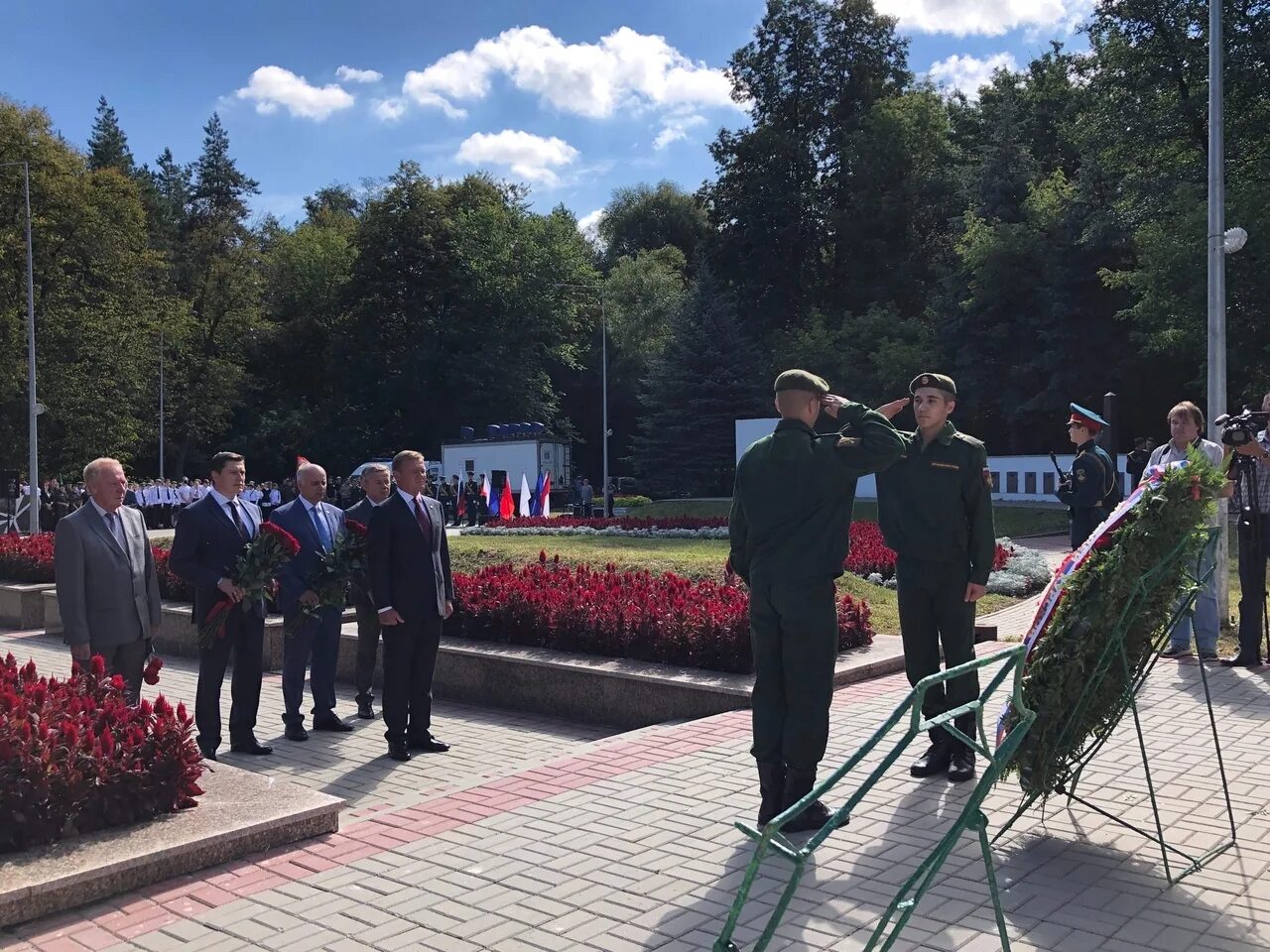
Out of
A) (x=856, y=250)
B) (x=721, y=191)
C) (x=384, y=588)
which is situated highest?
(x=721, y=191)

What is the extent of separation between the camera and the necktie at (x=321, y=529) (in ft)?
27.3

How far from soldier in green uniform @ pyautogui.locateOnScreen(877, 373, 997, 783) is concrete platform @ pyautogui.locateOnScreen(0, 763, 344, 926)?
123 inches

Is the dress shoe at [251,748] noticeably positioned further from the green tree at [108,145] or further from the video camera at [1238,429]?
the green tree at [108,145]

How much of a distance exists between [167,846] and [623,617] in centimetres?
468

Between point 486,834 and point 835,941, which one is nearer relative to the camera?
point 835,941

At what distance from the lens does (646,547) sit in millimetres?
18141

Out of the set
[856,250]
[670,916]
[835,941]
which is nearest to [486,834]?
[670,916]

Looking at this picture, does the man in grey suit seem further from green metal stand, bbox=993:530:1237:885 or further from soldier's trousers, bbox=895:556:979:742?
green metal stand, bbox=993:530:1237:885

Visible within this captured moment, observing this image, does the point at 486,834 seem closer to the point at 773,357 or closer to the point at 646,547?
the point at 646,547

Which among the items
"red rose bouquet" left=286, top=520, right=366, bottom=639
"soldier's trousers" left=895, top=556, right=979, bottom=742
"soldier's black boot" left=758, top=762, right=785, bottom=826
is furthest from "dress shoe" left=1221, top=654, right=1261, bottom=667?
"red rose bouquet" left=286, top=520, right=366, bottom=639

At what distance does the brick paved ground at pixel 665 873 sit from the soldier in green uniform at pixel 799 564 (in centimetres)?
43

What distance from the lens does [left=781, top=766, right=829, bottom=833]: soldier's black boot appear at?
516cm

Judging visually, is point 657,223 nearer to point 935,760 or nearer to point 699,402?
point 699,402

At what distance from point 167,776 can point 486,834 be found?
148 centimetres
